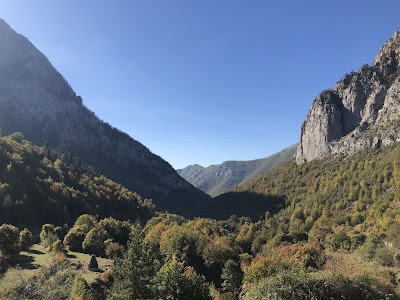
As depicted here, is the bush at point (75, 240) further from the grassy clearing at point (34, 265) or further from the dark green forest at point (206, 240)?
the grassy clearing at point (34, 265)

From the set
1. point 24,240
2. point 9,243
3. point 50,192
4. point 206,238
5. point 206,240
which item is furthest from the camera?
point 50,192

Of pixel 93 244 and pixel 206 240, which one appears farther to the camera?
pixel 206 240

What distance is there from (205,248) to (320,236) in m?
66.1

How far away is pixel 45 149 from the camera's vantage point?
558ft

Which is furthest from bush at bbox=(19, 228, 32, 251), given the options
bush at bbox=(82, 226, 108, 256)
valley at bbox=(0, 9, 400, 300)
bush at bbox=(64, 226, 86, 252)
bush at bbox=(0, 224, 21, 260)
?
bush at bbox=(82, 226, 108, 256)

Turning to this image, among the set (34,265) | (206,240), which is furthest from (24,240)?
(206,240)

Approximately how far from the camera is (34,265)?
58.1m

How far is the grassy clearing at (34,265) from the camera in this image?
4956cm

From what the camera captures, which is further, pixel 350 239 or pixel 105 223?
pixel 350 239

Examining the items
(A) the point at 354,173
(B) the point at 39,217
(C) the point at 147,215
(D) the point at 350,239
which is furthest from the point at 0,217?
(A) the point at 354,173

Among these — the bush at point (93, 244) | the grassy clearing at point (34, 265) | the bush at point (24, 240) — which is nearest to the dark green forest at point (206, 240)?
the bush at point (93, 244)

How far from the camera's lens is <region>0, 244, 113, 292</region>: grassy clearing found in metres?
49.6

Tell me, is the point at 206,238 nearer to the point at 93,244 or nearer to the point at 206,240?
the point at 206,240

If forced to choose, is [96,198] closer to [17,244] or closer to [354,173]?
[17,244]
